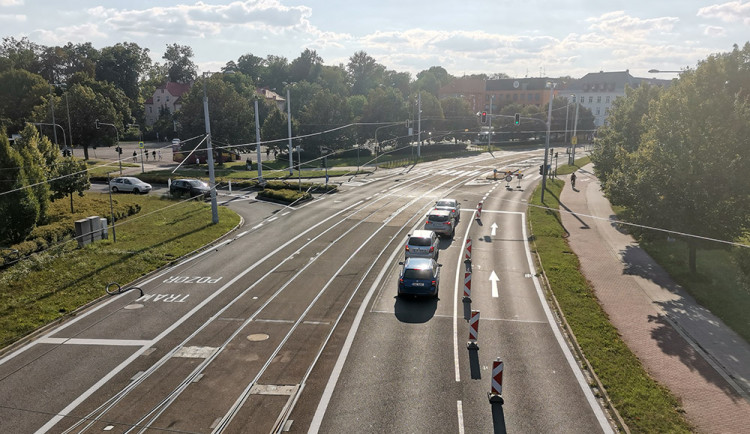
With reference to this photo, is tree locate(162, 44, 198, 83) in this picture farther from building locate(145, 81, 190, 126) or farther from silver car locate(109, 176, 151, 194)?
silver car locate(109, 176, 151, 194)

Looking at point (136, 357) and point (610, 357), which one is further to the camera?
point (136, 357)

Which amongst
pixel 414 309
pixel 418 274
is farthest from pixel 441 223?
pixel 414 309

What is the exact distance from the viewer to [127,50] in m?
132

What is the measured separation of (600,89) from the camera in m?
135

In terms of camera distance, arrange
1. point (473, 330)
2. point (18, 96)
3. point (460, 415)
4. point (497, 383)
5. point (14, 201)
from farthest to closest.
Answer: point (18, 96)
point (14, 201)
point (473, 330)
point (497, 383)
point (460, 415)

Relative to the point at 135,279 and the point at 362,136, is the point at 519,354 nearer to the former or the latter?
the point at 135,279

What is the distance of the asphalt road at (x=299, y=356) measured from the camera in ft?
44.9

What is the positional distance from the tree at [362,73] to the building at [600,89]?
213ft

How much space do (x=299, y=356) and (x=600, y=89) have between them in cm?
13930

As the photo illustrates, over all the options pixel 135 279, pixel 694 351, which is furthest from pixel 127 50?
pixel 694 351

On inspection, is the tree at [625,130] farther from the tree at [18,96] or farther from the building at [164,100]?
the building at [164,100]

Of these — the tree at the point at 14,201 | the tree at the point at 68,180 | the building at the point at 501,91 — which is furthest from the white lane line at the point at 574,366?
the building at the point at 501,91

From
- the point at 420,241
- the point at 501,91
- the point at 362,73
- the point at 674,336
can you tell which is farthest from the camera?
Answer: the point at 362,73

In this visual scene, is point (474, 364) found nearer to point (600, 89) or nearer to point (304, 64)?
point (600, 89)
